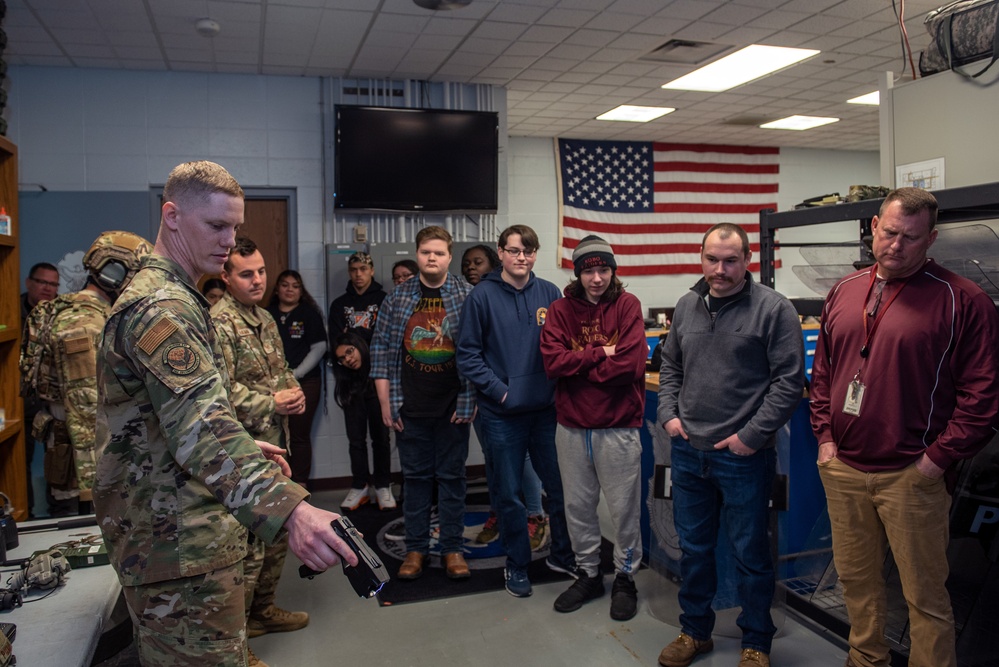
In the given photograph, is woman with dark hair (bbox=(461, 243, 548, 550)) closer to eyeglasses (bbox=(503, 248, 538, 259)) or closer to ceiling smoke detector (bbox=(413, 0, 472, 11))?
eyeglasses (bbox=(503, 248, 538, 259))

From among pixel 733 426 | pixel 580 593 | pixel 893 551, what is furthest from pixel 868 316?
pixel 580 593

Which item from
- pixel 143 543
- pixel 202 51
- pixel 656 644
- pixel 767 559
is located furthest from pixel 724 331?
pixel 202 51

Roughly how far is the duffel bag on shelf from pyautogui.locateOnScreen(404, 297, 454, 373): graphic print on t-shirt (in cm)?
232

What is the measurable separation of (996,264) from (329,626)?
305 cm

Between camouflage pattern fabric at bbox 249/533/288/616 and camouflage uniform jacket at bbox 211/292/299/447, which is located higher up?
camouflage uniform jacket at bbox 211/292/299/447

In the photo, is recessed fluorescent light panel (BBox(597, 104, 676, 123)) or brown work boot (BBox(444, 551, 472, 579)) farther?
recessed fluorescent light panel (BBox(597, 104, 676, 123))

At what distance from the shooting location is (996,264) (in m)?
2.64

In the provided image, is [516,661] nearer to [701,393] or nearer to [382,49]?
[701,393]

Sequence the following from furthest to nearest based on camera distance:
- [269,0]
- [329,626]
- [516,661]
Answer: [269,0], [329,626], [516,661]

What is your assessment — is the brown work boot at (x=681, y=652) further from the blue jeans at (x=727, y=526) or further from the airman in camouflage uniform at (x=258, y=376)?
the airman in camouflage uniform at (x=258, y=376)

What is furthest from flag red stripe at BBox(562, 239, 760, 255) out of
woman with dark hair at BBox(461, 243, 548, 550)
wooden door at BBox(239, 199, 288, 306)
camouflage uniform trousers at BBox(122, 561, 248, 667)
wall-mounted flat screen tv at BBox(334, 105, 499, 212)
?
camouflage uniform trousers at BBox(122, 561, 248, 667)

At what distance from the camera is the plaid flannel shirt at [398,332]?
3527 mm

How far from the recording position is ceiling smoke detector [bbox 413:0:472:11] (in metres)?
4.12

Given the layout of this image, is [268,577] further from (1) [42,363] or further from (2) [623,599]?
(1) [42,363]
